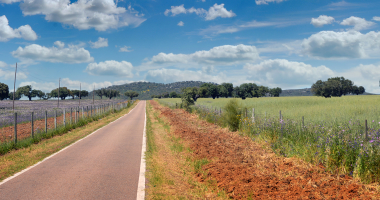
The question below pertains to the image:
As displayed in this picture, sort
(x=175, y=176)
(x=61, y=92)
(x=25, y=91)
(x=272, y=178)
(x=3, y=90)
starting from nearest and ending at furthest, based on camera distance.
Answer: (x=272, y=178)
(x=175, y=176)
(x=3, y=90)
(x=25, y=91)
(x=61, y=92)

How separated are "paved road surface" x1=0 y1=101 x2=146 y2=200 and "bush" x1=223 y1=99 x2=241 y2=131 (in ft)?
22.6

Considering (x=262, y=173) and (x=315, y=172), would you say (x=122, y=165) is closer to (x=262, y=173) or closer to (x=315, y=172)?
(x=262, y=173)

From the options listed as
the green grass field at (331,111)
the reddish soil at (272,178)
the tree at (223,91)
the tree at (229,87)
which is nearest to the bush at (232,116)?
the green grass field at (331,111)

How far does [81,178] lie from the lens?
714 centimetres

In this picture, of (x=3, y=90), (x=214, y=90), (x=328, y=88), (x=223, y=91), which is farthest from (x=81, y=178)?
(x=223, y=91)

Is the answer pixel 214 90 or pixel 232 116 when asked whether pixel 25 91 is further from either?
pixel 232 116

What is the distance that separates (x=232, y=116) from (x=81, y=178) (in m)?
10.4

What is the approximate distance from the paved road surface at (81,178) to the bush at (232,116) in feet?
22.6

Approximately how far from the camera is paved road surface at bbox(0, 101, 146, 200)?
5938 millimetres

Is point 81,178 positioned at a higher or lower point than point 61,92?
lower

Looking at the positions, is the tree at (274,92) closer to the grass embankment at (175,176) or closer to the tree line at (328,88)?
the tree line at (328,88)

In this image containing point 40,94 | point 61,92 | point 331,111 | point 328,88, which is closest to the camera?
point 331,111

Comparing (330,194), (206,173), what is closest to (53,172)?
(206,173)

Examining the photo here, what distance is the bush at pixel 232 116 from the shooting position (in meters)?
15.7
